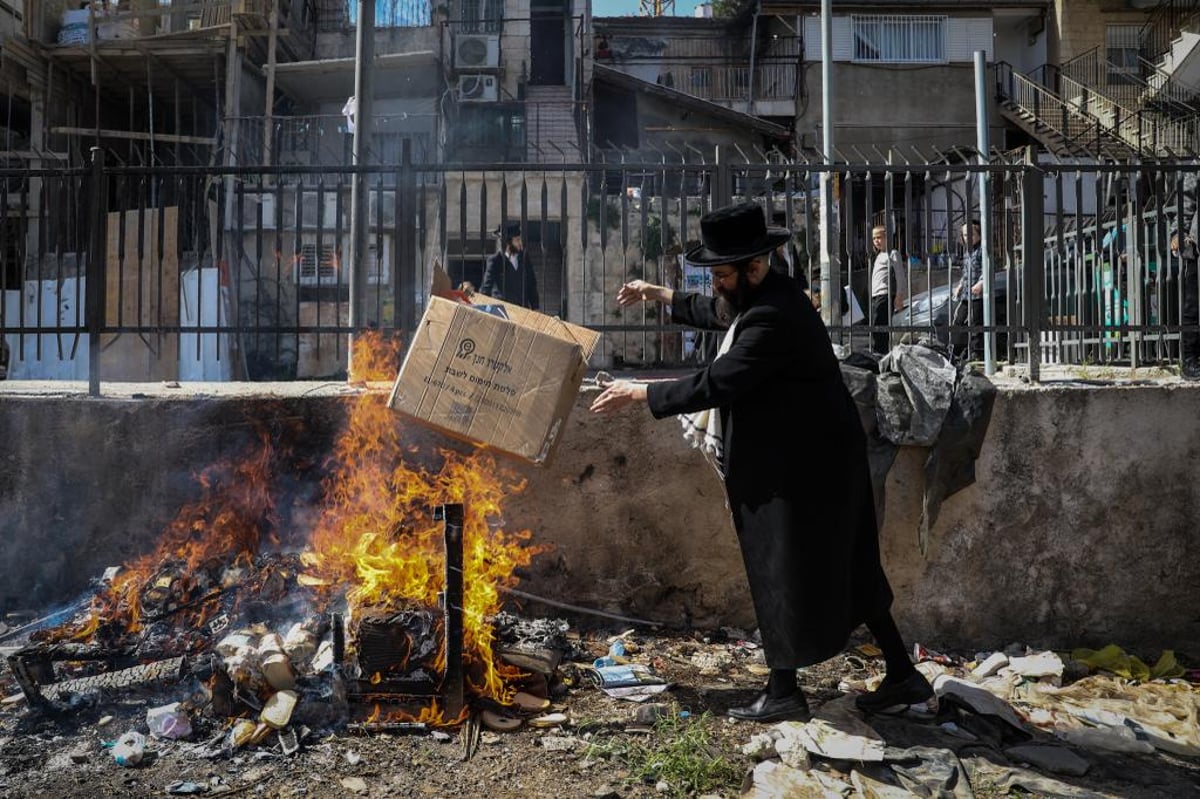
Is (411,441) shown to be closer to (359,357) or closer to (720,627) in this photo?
(359,357)

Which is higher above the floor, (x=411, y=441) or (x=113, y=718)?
(x=411, y=441)

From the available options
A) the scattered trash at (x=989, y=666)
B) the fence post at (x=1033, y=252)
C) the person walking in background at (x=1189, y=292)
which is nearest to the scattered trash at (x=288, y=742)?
the scattered trash at (x=989, y=666)

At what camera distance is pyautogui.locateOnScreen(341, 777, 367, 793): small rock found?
10.7ft

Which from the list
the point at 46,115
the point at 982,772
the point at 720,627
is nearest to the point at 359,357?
the point at 720,627

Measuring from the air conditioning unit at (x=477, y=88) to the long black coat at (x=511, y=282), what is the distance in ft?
55.8

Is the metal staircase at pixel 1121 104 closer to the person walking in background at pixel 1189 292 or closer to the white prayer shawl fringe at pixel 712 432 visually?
the person walking in background at pixel 1189 292

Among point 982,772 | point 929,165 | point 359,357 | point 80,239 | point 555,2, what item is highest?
point 555,2

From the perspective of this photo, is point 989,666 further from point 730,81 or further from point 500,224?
point 730,81

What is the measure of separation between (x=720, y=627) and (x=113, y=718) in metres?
3.04

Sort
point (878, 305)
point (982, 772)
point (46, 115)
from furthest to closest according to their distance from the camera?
point (46, 115) < point (878, 305) < point (982, 772)

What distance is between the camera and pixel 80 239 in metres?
5.07

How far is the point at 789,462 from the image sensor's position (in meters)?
3.62

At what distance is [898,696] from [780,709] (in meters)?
0.58

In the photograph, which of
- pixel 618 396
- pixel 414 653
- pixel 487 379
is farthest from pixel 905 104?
pixel 414 653
